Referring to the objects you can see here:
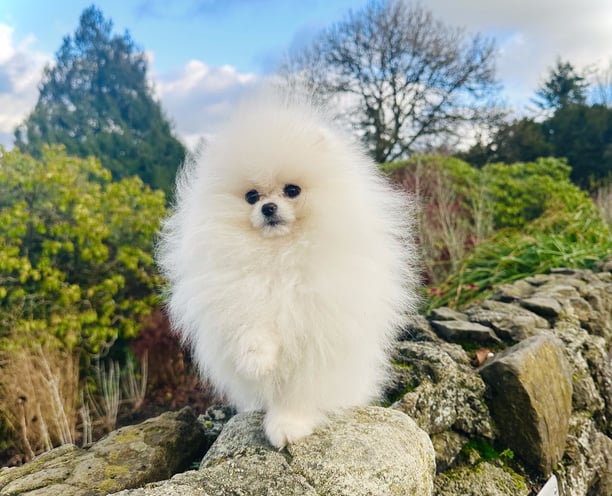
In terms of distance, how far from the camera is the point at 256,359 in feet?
6.00

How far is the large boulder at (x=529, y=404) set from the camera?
2572 mm

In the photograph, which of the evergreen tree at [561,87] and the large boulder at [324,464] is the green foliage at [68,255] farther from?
the evergreen tree at [561,87]

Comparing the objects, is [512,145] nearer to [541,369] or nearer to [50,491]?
[541,369]

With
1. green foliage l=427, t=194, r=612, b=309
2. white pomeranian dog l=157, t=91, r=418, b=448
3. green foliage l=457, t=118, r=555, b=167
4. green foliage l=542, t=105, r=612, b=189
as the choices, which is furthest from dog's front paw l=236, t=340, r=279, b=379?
green foliage l=542, t=105, r=612, b=189

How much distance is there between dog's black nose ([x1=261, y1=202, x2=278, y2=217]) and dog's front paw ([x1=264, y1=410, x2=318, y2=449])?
84cm

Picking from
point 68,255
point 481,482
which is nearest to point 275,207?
point 481,482

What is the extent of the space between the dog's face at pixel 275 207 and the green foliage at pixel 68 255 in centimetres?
424

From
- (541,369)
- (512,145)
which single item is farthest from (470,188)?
(512,145)

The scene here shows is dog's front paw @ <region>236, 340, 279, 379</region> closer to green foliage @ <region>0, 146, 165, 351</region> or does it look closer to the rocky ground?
the rocky ground

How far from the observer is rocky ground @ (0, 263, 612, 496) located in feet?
6.16

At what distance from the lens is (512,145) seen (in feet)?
61.3

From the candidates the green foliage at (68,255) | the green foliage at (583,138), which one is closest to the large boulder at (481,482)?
the green foliage at (68,255)

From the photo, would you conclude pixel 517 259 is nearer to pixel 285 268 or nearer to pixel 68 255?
pixel 285 268

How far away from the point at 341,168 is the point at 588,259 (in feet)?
17.7
